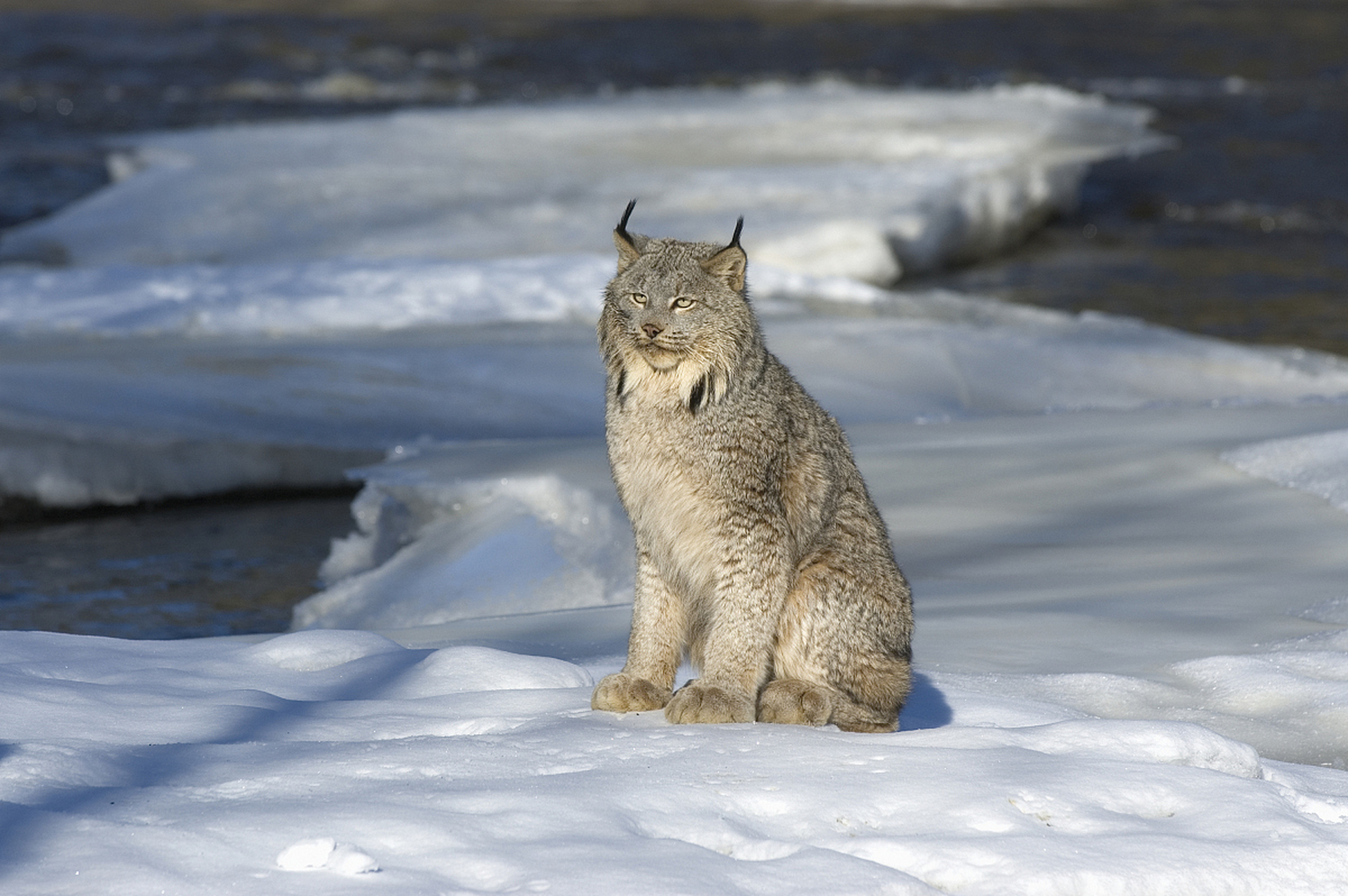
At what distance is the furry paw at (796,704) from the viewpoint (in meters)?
3.28

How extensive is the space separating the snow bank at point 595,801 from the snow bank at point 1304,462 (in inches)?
114

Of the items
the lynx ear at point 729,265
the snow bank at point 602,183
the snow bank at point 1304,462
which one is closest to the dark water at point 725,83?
the snow bank at point 602,183

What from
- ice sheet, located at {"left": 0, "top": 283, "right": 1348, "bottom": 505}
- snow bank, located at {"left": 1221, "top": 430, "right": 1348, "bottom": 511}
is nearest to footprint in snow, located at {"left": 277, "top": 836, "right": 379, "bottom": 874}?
snow bank, located at {"left": 1221, "top": 430, "right": 1348, "bottom": 511}

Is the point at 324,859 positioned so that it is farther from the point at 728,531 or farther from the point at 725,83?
the point at 725,83

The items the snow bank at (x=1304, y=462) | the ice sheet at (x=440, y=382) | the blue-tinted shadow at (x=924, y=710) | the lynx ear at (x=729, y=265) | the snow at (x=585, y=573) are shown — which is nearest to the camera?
the snow at (x=585, y=573)

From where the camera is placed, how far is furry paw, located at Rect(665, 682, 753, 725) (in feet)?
10.6

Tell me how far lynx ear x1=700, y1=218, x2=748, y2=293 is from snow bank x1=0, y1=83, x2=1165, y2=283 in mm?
7650

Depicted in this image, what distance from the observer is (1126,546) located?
218 inches

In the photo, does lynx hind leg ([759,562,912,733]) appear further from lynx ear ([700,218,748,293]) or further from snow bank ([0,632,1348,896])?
lynx ear ([700,218,748,293])

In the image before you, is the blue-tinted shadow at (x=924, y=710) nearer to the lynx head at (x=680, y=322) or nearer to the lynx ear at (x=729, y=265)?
the lynx head at (x=680, y=322)

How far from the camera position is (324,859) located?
7.89 ft

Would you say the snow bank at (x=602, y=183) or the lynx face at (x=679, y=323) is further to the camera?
the snow bank at (x=602, y=183)

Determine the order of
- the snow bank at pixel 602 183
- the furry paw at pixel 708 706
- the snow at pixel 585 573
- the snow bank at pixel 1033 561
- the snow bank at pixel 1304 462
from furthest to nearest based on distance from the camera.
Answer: the snow bank at pixel 602 183 → the snow bank at pixel 1304 462 → the snow bank at pixel 1033 561 → the furry paw at pixel 708 706 → the snow at pixel 585 573

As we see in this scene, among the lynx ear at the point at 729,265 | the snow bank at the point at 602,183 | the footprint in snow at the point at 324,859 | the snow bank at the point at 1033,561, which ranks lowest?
the snow bank at the point at 1033,561
